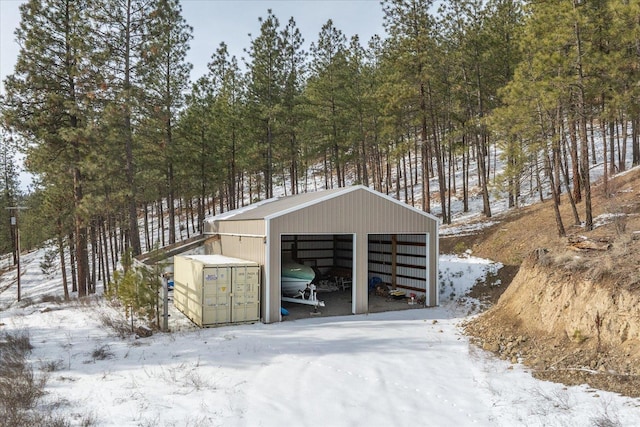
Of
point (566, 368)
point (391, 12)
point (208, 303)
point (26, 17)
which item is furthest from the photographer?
point (391, 12)

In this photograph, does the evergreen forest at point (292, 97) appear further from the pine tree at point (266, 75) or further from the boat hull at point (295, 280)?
the boat hull at point (295, 280)

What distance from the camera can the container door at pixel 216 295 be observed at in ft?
42.0

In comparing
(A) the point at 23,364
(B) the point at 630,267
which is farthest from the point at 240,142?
(B) the point at 630,267

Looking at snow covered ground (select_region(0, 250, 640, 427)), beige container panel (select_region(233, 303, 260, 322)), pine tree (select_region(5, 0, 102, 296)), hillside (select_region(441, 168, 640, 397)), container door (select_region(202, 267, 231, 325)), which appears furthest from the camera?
pine tree (select_region(5, 0, 102, 296))

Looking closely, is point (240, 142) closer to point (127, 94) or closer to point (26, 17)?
point (127, 94)

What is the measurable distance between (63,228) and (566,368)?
88.5 ft

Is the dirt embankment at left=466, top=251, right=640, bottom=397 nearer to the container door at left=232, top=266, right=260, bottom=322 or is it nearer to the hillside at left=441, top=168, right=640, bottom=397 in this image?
the hillside at left=441, top=168, right=640, bottom=397

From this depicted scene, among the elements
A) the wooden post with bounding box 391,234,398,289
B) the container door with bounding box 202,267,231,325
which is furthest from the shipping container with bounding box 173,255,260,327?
the wooden post with bounding box 391,234,398,289

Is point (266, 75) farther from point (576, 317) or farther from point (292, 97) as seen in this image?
point (576, 317)

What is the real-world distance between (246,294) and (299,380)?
5.46 metres

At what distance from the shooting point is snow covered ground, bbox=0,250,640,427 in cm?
674

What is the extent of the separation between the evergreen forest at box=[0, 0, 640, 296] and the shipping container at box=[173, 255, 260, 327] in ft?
5.59

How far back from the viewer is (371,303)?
56.0 ft

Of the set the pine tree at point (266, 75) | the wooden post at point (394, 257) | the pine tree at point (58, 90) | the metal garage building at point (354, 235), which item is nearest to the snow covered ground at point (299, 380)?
the metal garage building at point (354, 235)
